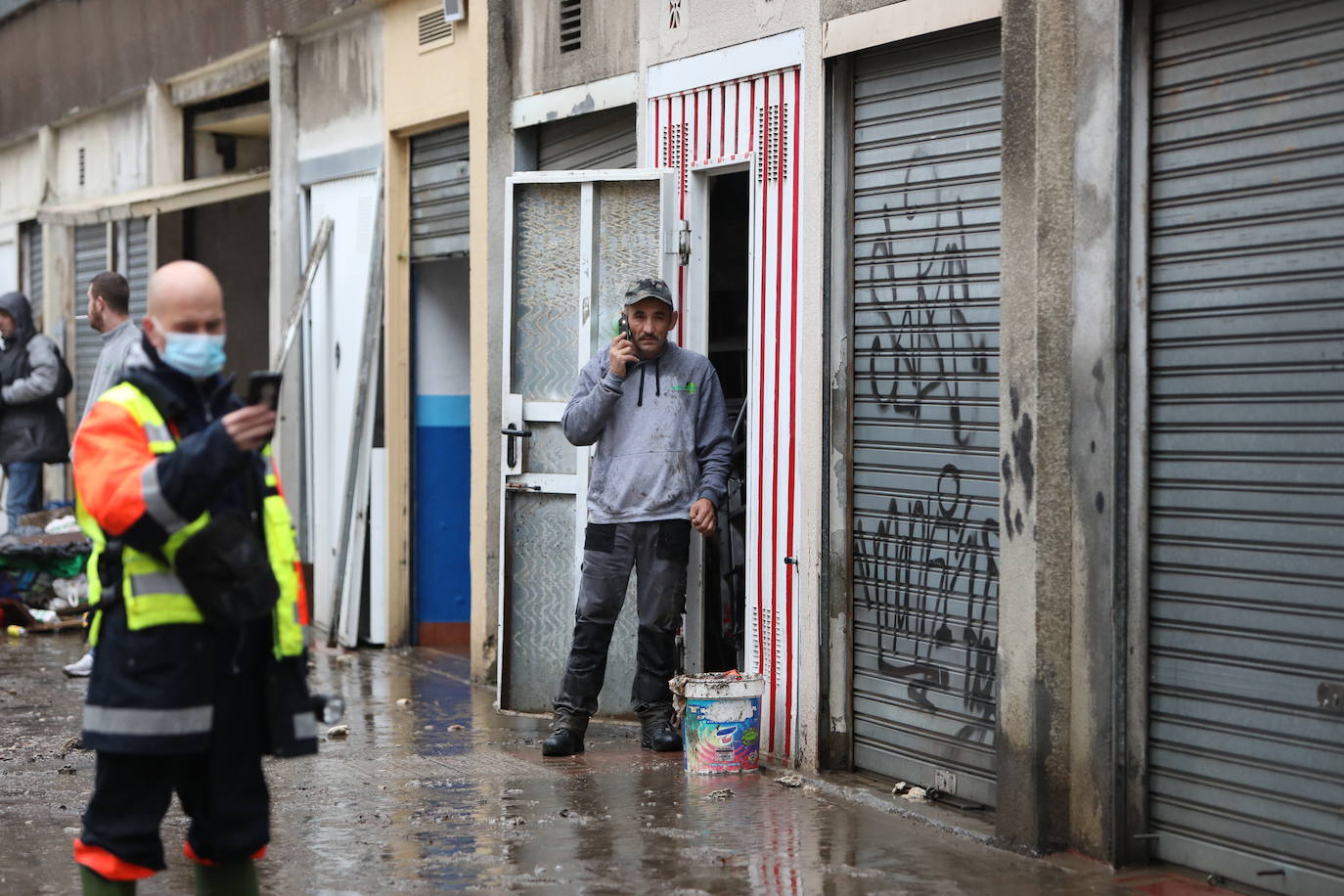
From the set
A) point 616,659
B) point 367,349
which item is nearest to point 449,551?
point 367,349

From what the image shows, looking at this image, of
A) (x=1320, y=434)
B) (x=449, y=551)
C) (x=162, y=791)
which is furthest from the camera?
(x=449, y=551)

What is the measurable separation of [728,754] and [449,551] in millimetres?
4407

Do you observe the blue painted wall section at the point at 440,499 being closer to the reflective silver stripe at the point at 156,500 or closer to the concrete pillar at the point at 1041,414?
the concrete pillar at the point at 1041,414

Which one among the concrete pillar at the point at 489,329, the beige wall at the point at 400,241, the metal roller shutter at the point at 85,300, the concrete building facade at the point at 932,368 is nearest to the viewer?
the concrete building facade at the point at 932,368

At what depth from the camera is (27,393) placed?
41.4ft

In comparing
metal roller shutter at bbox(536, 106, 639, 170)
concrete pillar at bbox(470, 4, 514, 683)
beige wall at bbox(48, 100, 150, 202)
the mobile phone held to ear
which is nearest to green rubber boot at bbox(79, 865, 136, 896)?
the mobile phone held to ear

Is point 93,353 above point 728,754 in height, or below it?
above

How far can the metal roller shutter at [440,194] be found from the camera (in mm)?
11000

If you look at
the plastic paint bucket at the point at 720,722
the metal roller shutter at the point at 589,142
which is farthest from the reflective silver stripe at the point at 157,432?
the metal roller shutter at the point at 589,142

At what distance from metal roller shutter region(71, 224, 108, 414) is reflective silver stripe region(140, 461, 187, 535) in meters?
13.7

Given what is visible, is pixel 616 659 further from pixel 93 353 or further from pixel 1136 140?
pixel 93 353

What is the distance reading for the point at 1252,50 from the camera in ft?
18.4

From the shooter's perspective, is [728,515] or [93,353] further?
[93,353]

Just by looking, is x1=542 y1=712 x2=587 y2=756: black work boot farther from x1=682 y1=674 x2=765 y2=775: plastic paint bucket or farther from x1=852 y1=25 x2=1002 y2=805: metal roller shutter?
x1=852 y1=25 x2=1002 y2=805: metal roller shutter
